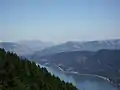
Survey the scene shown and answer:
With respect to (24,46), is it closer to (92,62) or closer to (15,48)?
(15,48)

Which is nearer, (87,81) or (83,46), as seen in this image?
(83,46)

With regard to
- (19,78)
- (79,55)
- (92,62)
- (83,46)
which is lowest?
(19,78)

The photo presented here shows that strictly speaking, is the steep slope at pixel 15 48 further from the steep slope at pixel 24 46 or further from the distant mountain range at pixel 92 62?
the distant mountain range at pixel 92 62

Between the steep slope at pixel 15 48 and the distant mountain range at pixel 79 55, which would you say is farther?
the distant mountain range at pixel 79 55

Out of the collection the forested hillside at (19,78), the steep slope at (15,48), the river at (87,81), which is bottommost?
the river at (87,81)

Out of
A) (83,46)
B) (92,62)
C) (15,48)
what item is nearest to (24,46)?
(15,48)

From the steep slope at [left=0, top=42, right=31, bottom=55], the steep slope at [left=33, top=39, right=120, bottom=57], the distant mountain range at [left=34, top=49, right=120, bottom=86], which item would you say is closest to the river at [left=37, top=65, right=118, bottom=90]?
the distant mountain range at [left=34, top=49, right=120, bottom=86]

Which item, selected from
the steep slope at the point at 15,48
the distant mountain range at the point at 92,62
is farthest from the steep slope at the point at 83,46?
the steep slope at the point at 15,48

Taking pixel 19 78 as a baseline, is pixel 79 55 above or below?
above

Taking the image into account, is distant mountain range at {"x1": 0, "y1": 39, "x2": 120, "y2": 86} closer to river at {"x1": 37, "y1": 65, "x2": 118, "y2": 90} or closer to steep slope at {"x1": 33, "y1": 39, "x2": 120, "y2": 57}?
steep slope at {"x1": 33, "y1": 39, "x2": 120, "y2": 57}

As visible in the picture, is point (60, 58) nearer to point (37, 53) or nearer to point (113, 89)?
point (37, 53)
